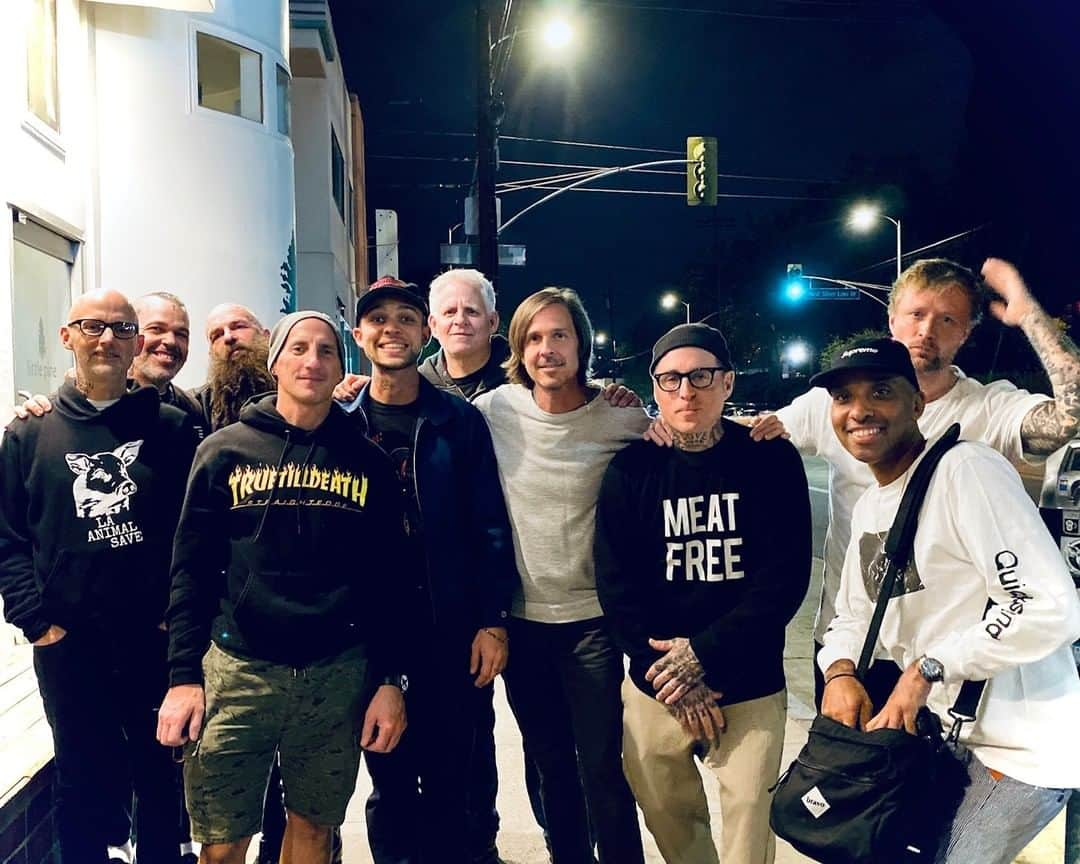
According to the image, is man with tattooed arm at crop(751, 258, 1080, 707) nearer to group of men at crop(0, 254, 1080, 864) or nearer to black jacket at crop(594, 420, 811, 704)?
group of men at crop(0, 254, 1080, 864)

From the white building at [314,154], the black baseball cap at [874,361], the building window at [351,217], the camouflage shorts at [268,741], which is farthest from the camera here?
the building window at [351,217]

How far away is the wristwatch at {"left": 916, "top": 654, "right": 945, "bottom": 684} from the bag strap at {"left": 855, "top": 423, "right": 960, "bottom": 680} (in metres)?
0.18

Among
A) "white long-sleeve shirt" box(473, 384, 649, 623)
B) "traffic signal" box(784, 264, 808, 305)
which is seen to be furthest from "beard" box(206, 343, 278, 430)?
"traffic signal" box(784, 264, 808, 305)

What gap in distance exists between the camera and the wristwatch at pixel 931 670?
2.21 metres

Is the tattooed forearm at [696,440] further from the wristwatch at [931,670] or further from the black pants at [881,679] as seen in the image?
the wristwatch at [931,670]

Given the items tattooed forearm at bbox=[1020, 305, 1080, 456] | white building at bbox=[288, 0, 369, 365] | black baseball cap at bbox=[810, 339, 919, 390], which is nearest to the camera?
black baseball cap at bbox=[810, 339, 919, 390]

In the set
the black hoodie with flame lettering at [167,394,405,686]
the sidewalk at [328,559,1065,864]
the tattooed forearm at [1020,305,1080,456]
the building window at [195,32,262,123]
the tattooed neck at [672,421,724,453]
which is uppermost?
the building window at [195,32,262,123]

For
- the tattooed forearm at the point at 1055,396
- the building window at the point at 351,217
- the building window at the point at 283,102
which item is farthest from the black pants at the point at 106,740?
the building window at the point at 351,217

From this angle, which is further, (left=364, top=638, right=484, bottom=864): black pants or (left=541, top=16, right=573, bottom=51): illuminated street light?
(left=541, top=16, right=573, bottom=51): illuminated street light

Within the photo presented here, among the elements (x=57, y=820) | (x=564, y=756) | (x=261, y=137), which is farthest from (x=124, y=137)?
(x=564, y=756)

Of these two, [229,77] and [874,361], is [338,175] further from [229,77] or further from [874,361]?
[874,361]

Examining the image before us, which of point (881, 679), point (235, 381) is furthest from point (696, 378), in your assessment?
point (235, 381)

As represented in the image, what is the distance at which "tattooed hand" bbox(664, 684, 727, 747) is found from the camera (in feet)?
9.43

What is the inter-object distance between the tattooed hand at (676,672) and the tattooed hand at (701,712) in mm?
27
